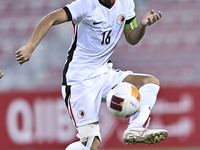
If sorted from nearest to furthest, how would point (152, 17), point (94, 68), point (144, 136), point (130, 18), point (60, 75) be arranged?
point (144, 136) < point (152, 17) < point (94, 68) < point (130, 18) < point (60, 75)

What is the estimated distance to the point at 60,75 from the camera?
34.1 ft

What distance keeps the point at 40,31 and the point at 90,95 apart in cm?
95

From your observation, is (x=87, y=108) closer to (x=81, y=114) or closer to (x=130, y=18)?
(x=81, y=114)

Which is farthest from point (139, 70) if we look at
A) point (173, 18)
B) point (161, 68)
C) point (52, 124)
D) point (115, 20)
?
point (115, 20)

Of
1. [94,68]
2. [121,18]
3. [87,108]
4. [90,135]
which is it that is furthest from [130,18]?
[90,135]

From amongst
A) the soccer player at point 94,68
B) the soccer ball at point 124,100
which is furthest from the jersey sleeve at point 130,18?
the soccer ball at point 124,100

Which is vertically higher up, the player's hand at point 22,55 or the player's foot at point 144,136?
the player's hand at point 22,55

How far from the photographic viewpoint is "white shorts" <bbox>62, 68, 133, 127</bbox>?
14.8 ft

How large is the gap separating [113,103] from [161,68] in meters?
6.72

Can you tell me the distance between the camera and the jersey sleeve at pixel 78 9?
4.19 metres

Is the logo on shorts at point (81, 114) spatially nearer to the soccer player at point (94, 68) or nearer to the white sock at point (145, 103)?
the soccer player at point (94, 68)

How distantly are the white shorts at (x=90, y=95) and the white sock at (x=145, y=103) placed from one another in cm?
34

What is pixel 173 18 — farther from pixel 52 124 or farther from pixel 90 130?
pixel 90 130

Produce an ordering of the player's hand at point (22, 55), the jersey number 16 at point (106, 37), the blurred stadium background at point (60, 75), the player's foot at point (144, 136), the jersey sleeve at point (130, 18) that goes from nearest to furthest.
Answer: the player's hand at point (22, 55) < the player's foot at point (144, 136) < the jersey number 16 at point (106, 37) < the jersey sleeve at point (130, 18) < the blurred stadium background at point (60, 75)
